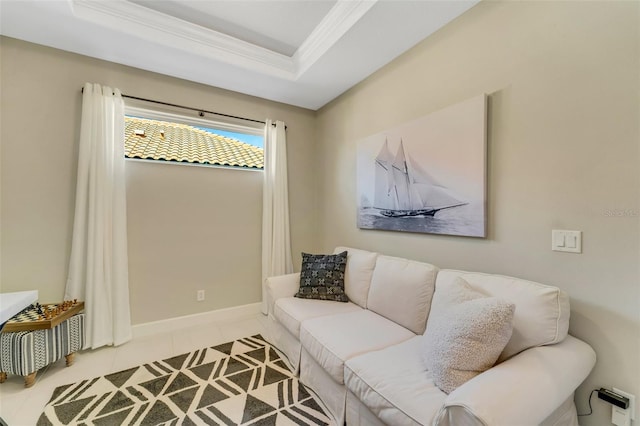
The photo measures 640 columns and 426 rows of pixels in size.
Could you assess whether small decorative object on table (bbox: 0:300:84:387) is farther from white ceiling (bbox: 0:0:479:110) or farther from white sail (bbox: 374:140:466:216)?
white sail (bbox: 374:140:466:216)

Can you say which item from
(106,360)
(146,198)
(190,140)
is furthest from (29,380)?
(190,140)

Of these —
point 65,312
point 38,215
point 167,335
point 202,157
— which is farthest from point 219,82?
point 167,335

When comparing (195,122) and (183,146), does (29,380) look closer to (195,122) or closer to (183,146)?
(183,146)

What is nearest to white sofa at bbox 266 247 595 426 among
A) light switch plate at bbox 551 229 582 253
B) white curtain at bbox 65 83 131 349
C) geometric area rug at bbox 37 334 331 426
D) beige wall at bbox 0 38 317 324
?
geometric area rug at bbox 37 334 331 426

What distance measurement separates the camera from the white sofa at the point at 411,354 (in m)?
0.92

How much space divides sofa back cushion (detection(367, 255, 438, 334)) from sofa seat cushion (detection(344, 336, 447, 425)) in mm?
258

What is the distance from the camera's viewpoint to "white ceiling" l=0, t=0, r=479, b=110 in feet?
6.20

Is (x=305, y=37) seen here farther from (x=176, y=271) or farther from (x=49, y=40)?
(x=176, y=271)

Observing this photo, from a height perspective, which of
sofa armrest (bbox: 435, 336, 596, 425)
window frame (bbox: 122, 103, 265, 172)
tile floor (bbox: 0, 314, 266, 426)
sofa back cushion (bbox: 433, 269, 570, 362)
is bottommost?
tile floor (bbox: 0, 314, 266, 426)

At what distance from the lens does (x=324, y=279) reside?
2.40 meters

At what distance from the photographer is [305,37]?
7.98 ft

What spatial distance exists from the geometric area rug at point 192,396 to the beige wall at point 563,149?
1.52 metres

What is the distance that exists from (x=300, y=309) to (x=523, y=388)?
4.90 feet

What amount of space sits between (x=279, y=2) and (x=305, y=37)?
0.45 m
